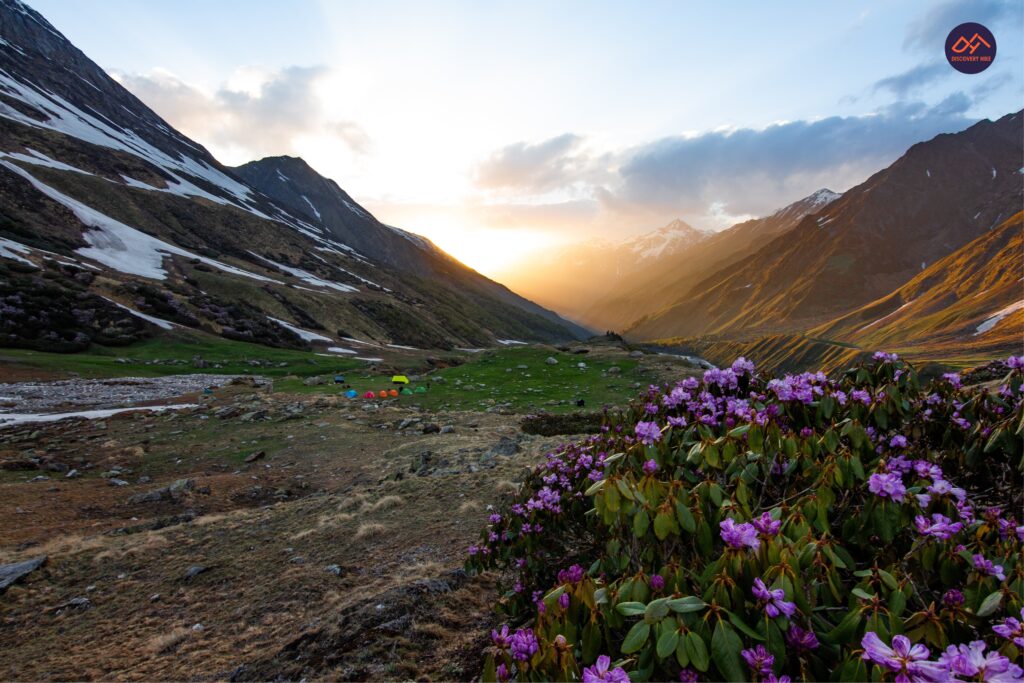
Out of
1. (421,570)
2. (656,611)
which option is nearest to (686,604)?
(656,611)

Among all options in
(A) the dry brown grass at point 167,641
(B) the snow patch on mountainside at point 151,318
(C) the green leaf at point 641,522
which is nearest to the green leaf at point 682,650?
(C) the green leaf at point 641,522

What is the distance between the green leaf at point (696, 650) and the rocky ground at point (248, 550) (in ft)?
12.0

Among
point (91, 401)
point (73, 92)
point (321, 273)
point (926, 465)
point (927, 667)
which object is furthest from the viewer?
point (73, 92)

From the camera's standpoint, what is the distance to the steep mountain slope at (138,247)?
47344 millimetres

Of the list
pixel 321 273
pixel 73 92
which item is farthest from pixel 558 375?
pixel 73 92

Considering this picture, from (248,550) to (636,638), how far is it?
9820 mm

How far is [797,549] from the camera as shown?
8.07 feet

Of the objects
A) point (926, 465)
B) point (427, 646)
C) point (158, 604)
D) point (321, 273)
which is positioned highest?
point (321, 273)

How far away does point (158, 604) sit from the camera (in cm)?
786

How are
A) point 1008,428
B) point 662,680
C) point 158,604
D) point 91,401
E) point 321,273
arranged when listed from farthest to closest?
point 321,273, point 91,401, point 158,604, point 1008,428, point 662,680

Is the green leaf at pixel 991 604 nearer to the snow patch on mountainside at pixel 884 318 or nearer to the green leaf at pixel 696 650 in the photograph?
the green leaf at pixel 696 650

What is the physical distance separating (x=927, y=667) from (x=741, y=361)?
3704 millimetres

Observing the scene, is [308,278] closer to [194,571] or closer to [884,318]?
[194,571]

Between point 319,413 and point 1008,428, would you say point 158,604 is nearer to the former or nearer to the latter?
point 1008,428
